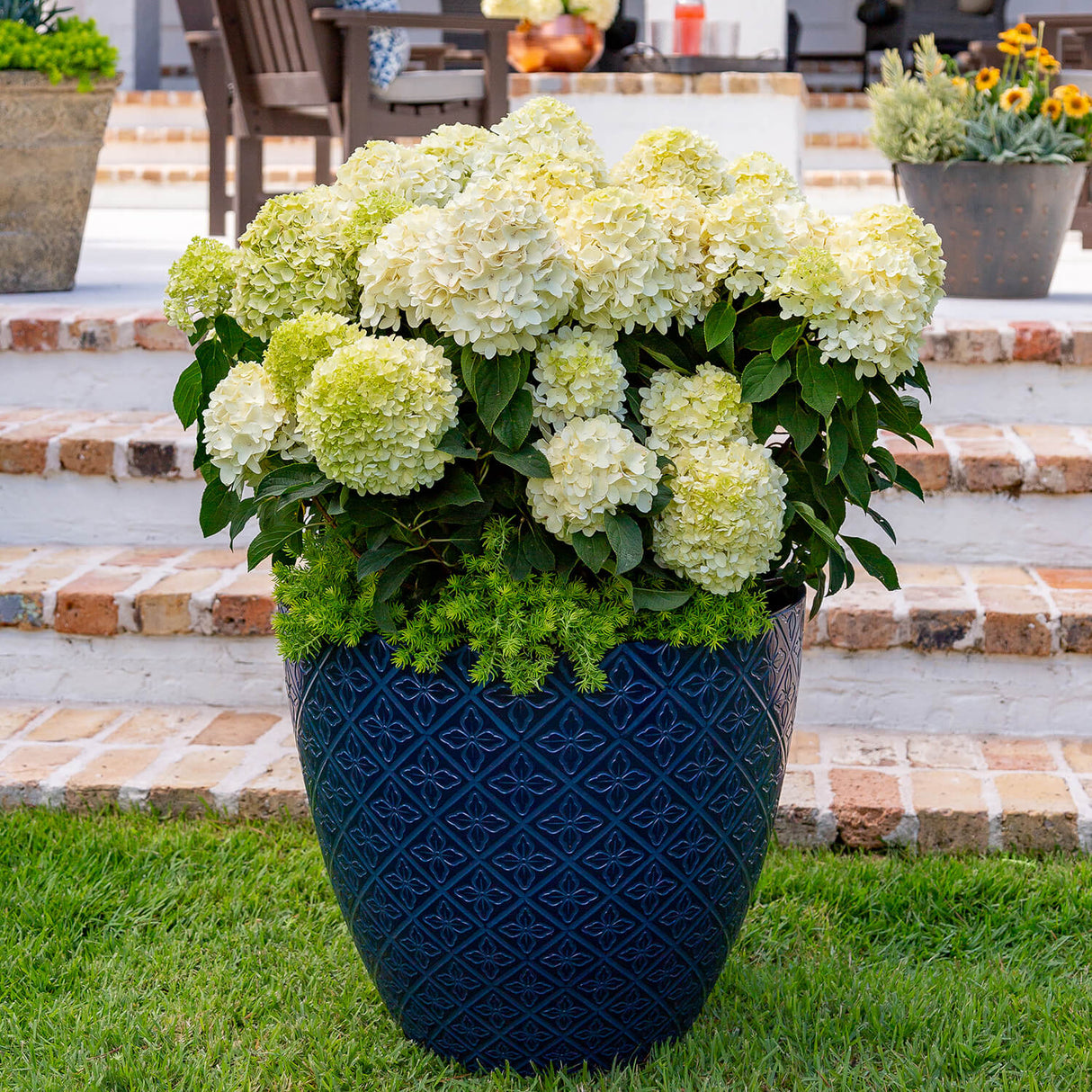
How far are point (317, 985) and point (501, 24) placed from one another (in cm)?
305

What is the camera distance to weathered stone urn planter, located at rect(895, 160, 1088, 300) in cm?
340

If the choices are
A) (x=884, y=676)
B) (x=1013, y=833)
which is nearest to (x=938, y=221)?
(x=884, y=676)

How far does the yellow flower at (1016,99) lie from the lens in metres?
3.38

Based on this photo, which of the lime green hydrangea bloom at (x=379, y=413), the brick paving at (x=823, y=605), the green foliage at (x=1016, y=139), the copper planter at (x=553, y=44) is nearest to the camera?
the lime green hydrangea bloom at (x=379, y=413)

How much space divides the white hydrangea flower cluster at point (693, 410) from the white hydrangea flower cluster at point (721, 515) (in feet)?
0.05

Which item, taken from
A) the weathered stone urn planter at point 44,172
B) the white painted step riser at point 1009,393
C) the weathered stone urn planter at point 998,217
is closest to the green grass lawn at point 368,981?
the white painted step riser at point 1009,393

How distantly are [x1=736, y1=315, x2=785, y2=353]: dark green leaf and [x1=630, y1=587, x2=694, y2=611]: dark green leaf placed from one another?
0.24 meters

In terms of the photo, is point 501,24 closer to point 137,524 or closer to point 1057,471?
point 137,524

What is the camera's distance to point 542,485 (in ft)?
3.86

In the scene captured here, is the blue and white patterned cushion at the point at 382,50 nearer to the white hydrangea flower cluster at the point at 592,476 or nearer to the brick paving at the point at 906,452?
the brick paving at the point at 906,452

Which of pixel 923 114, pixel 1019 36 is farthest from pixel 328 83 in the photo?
pixel 1019 36

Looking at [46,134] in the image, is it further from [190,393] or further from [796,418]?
[796,418]

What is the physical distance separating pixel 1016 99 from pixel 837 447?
102 inches

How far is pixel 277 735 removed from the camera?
84.3 inches
